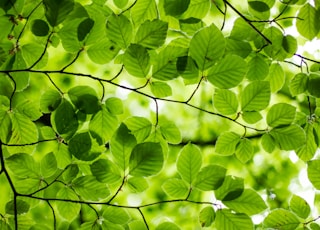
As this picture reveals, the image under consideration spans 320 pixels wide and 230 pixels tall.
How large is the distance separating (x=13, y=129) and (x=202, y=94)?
3127 millimetres

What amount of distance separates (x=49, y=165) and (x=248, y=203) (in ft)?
1.80

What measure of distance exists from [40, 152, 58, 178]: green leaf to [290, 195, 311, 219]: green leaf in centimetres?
68

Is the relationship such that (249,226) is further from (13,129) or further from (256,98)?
(13,129)

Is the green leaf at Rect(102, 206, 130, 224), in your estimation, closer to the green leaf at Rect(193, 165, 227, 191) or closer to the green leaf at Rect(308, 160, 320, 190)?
the green leaf at Rect(193, 165, 227, 191)

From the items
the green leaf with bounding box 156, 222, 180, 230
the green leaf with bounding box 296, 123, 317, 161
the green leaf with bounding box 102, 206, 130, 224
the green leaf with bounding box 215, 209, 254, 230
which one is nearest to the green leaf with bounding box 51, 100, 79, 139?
the green leaf with bounding box 102, 206, 130, 224

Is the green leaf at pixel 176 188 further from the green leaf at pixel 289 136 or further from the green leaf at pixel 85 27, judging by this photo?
the green leaf at pixel 85 27

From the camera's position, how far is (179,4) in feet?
3.08

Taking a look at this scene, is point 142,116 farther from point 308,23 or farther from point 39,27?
point 308,23

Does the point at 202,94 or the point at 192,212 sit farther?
the point at 202,94

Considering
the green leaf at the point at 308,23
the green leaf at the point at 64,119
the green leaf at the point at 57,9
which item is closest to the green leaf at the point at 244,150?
the green leaf at the point at 308,23

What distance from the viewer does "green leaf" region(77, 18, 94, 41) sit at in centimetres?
90

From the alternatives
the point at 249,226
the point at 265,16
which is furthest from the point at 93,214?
the point at 265,16

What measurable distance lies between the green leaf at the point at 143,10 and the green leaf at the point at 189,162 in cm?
38

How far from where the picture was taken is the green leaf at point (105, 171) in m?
0.92
